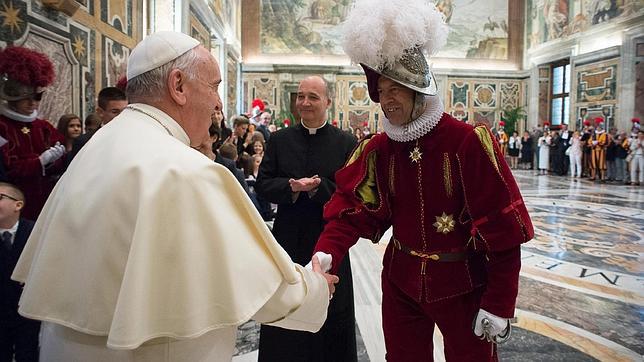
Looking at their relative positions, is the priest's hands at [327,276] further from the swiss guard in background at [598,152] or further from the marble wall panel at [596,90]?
the marble wall panel at [596,90]

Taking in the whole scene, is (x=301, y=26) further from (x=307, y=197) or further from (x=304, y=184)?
(x=304, y=184)

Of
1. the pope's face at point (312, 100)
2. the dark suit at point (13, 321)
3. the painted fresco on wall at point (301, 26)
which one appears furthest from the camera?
the painted fresco on wall at point (301, 26)

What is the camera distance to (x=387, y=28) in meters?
2.18

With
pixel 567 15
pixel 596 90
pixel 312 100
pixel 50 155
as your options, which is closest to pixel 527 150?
pixel 596 90

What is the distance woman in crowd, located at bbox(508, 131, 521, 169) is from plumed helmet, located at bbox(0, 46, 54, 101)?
71.8 ft

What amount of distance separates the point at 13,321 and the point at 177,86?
2063mm

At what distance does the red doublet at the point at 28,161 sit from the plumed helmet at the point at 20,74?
0.21 meters

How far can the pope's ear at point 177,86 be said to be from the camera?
1.68 metres

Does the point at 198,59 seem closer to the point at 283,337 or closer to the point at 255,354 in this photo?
the point at 283,337

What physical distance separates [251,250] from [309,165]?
6.91ft

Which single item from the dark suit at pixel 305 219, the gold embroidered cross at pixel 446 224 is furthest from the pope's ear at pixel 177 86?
the dark suit at pixel 305 219

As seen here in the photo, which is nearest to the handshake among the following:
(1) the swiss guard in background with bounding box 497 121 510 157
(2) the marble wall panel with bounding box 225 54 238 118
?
(2) the marble wall panel with bounding box 225 54 238 118

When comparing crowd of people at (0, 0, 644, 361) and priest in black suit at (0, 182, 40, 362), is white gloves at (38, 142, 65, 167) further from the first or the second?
priest in black suit at (0, 182, 40, 362)

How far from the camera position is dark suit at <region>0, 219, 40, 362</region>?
9.41 feet
